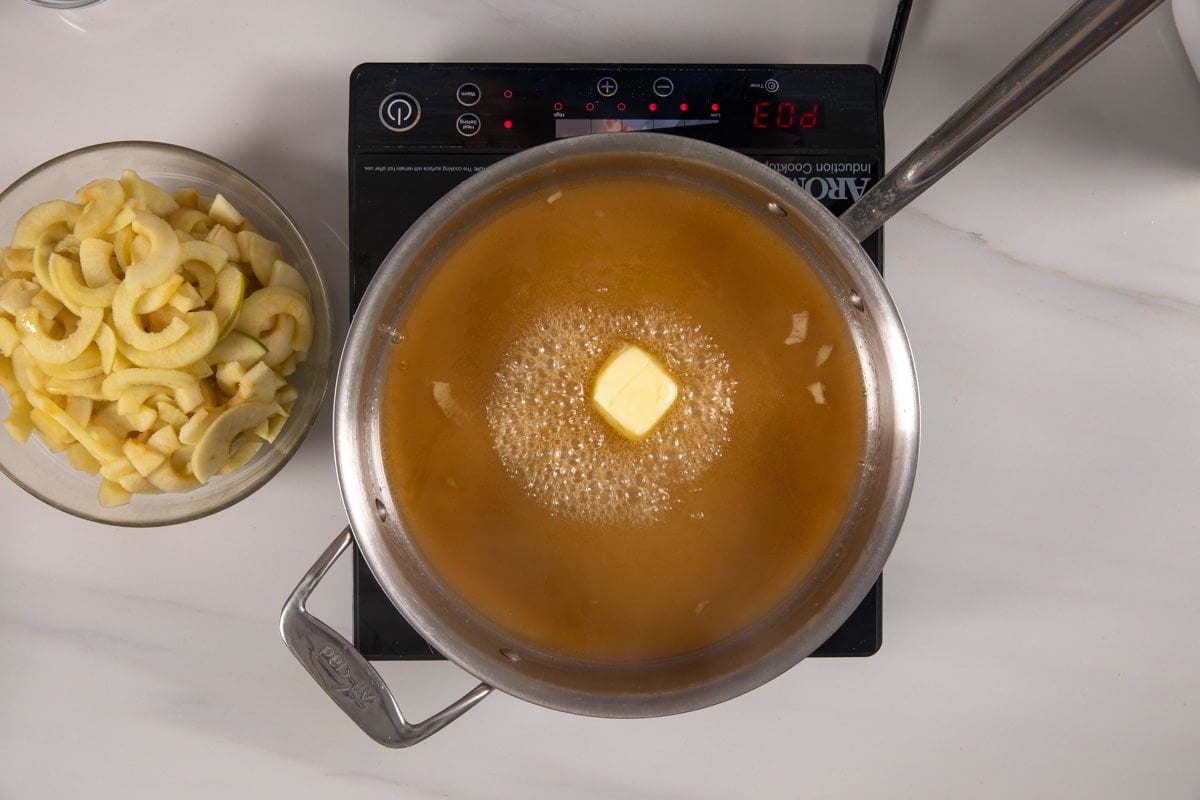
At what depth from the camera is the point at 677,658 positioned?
2.36 ft

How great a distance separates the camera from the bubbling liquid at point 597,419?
706mm

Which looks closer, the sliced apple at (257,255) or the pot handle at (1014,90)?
the pot handle at (1014,90)

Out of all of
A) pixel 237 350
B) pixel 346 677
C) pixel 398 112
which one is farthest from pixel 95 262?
pixel 346 677

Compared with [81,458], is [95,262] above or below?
above

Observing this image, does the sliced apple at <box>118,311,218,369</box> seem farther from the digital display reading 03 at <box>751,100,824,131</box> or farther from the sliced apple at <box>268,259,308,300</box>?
the digital display reading 03 at <box>751,100,824,131</box>

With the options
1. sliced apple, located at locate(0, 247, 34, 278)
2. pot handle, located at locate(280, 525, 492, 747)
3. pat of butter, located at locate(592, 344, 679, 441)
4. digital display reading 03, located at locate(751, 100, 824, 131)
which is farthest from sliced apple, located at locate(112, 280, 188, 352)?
digital display reading 03, located at locate(751, 100, 824, 131)

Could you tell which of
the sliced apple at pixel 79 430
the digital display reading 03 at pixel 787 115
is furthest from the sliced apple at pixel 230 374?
the digital display reading 03 at pixel 787 115

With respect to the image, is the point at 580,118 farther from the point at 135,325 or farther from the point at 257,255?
the point at 135,325

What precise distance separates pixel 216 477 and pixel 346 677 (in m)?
0.22

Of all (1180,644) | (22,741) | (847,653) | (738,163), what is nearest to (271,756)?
(22,741)

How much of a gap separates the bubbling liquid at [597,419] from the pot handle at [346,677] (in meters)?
0.19

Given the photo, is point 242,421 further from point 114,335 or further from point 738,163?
point 738,163

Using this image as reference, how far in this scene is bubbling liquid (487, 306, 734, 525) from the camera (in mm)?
706

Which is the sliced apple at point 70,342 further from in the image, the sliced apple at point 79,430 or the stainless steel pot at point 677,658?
Result: the stainless steel pot at point 677,658
